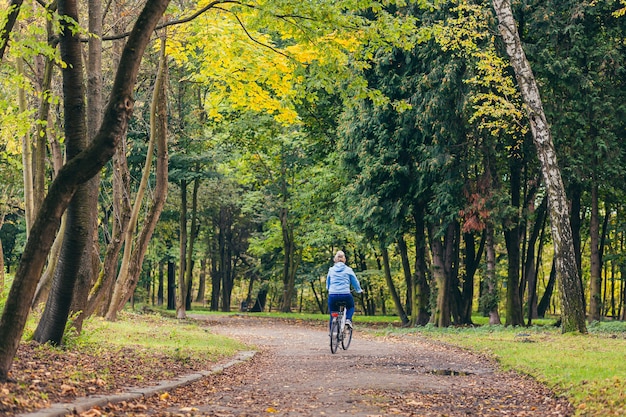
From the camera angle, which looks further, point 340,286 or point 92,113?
point 340,286

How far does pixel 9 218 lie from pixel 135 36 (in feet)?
130

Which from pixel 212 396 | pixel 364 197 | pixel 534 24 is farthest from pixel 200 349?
pixel 534 24

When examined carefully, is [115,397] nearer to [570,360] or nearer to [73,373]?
[73,373]

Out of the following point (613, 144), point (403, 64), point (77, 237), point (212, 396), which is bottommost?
point (212, 396)

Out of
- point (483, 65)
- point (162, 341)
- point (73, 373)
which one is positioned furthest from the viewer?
point (483, 65)

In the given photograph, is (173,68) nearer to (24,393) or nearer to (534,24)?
(534,24)

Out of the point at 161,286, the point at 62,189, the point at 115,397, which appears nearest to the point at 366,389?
the point at 115,397

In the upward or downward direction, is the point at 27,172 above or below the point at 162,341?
above

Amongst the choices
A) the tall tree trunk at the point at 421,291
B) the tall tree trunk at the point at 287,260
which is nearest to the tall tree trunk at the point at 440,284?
the tall tree trunk at the point at 421,291

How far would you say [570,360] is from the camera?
1138cm

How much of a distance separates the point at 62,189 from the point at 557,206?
Answer: 13.1 metres

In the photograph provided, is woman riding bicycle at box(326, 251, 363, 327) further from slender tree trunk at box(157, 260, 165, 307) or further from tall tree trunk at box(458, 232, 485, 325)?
slender tree trunk at box(157, 260, 165, 307)

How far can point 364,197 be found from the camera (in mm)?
25000

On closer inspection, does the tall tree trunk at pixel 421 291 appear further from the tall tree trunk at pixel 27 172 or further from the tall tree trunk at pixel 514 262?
the tall tree trunk at pixel 27 172
